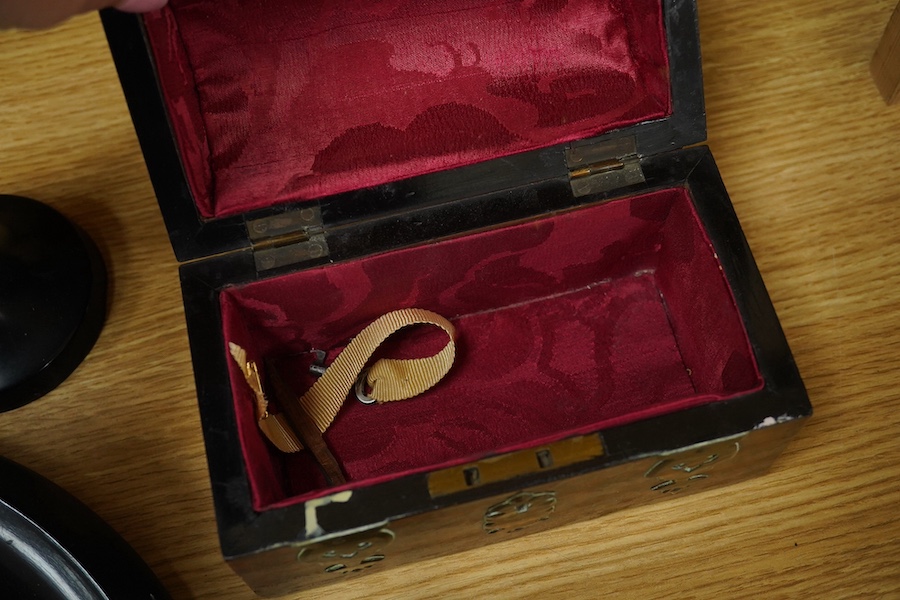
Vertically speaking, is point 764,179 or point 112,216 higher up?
point 112,216

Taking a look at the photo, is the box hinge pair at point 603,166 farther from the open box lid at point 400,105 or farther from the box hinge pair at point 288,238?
the box hinge pair at point 288,238

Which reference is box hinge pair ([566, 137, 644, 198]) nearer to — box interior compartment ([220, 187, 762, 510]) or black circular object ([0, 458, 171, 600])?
box interior compartment ([220, 187, 762, 510])

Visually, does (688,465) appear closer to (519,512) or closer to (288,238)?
(519,512)

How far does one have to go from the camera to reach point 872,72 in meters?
1.16

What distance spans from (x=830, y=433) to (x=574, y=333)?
0.29 meters

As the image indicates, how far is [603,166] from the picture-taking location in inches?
37.2

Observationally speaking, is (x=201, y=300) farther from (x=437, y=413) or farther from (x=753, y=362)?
(x=753, y=362)

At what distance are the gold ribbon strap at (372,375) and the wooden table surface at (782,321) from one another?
5.0 inches

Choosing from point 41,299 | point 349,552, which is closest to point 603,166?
point 349,552

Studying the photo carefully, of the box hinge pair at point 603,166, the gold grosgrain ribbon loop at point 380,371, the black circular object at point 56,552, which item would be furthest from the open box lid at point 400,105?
the black circular object at point 56,552

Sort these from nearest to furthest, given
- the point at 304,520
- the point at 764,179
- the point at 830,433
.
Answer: the point at 304,520 → the point at 830,433 → the point at 764,179

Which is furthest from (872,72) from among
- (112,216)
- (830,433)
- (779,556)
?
(112,216)

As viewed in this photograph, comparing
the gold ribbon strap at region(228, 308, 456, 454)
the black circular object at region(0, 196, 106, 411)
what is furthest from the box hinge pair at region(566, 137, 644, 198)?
the black circular object at region(0, 196, 106, 411)

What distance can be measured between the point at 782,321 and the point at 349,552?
0.55 meters
